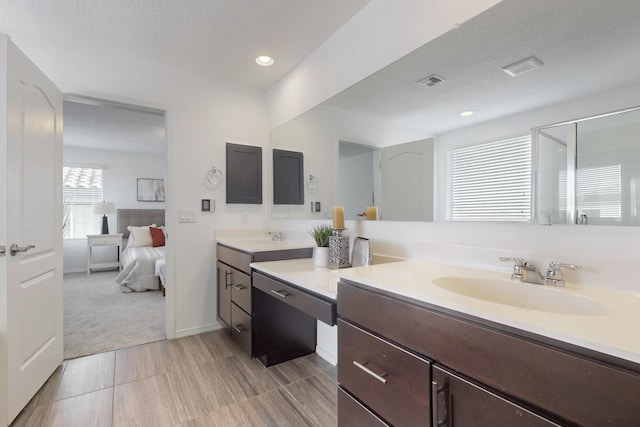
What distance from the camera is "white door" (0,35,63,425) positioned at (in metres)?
1.49

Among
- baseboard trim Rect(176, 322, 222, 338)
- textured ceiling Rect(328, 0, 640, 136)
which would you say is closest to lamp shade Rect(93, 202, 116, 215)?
baseboard trim Rect(176, 322, 222, 338)

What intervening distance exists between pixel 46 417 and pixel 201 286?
127 cm

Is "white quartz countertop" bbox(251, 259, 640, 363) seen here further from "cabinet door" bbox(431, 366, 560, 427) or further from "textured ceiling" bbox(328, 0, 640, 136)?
A: "textured ceiling" bbox(328, 0, 640, 136)

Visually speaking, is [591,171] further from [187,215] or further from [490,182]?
[187,215]

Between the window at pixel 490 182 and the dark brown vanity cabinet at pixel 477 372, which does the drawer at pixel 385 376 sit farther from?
the window at pixel 490 182

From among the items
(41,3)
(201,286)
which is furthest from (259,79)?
(201,286)

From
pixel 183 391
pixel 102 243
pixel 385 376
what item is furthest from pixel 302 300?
pixel 102 243

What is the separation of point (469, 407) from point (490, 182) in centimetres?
88

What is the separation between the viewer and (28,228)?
Result: 5.53 ft

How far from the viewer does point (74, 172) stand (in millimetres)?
5434

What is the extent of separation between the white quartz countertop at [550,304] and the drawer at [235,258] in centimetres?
104

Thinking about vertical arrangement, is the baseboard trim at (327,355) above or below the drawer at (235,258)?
below

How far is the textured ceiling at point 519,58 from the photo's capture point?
3.04ft

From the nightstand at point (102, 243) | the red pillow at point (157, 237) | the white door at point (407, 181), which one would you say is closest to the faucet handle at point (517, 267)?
the white door at point (407, 181)
